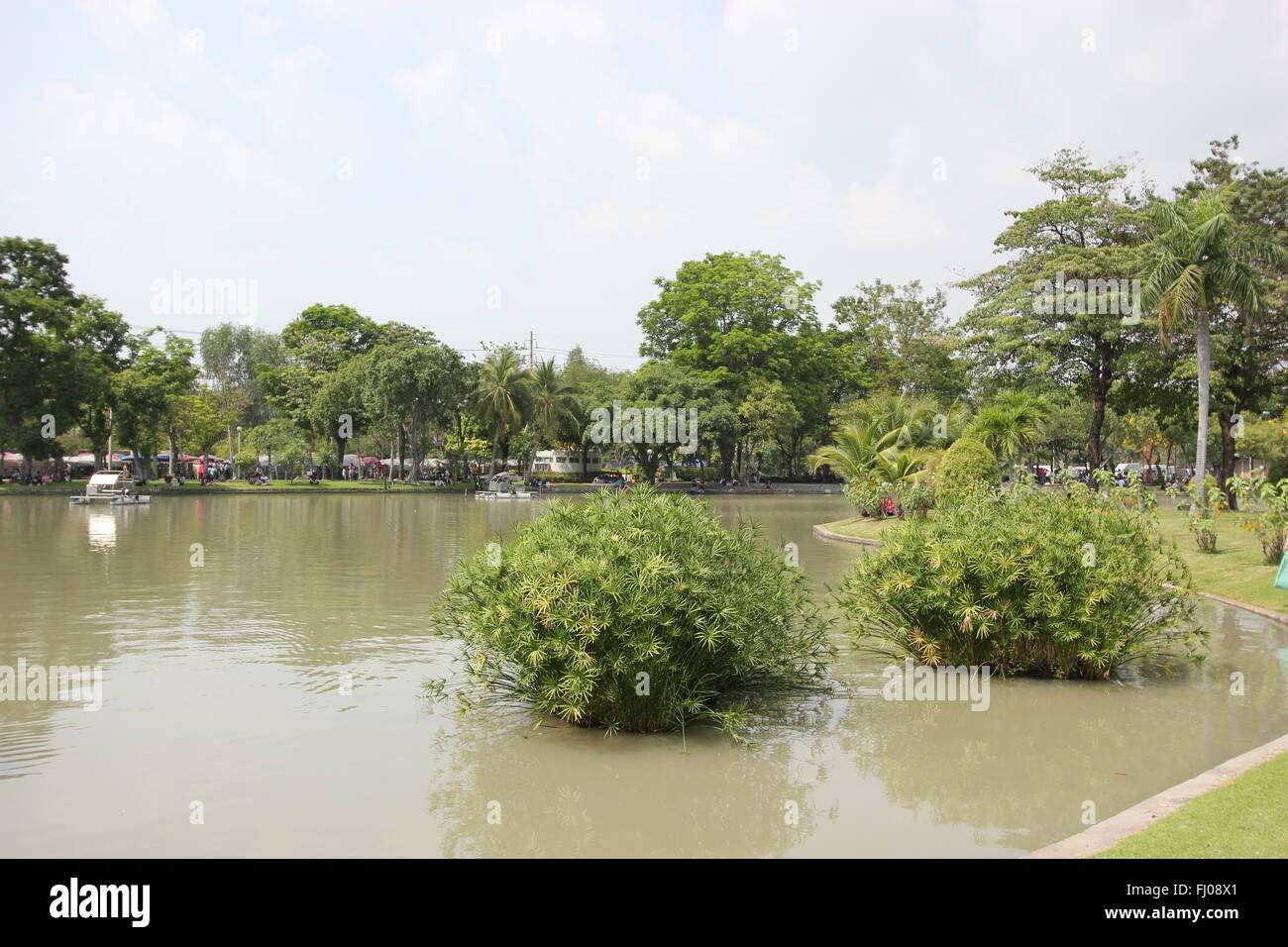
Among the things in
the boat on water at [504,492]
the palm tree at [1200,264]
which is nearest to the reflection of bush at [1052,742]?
the palm tree at [1200,264]

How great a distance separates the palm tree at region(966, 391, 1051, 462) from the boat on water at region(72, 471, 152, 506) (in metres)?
35.0

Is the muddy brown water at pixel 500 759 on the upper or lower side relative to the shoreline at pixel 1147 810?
lower

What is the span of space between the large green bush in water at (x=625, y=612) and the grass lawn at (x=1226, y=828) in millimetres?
3304

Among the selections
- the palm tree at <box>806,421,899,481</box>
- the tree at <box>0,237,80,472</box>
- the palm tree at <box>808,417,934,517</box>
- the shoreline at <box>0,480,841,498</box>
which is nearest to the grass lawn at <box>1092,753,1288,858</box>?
the palm tree at <box>808,417,934,517</box>

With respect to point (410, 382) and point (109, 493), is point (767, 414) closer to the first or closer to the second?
point (410, 382)

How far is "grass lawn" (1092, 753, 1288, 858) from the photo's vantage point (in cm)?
526

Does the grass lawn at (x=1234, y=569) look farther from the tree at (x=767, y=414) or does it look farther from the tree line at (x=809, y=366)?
the tree at (x=767, y=414)

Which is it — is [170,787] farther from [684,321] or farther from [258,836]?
[684,321]

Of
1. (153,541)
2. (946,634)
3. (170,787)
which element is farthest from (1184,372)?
(170,787)

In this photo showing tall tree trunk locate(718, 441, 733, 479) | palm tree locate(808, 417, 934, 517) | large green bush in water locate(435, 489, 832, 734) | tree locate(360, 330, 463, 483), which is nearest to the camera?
large green bush in water locate(435, 489, 832, 734)

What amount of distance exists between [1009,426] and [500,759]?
27.9 metres

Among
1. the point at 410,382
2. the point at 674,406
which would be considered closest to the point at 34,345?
the point at 410,382

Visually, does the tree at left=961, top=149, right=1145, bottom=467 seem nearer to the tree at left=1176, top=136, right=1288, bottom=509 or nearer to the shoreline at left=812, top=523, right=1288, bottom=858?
the tree at left=1176, top=136, right=1288, bottom=509

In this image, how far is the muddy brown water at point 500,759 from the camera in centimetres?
634
